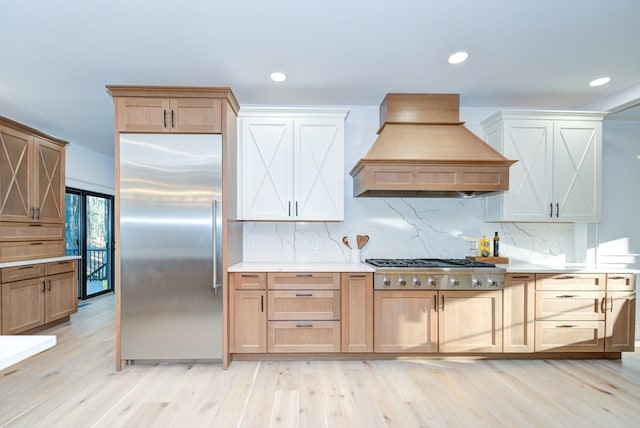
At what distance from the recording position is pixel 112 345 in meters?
3.38

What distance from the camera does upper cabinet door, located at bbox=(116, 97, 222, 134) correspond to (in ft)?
9.18

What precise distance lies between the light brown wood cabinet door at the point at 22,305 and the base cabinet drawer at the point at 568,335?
17.5ft

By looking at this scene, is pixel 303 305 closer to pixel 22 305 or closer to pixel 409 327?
pixel 409 327

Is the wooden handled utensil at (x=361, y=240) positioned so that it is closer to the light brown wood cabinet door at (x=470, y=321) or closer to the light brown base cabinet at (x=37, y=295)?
the light brown wood cabinet door at (x=470, y=321)

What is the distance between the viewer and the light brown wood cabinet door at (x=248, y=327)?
294 cm

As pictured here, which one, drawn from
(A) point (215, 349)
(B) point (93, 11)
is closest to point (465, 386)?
(A) point (215, 349)

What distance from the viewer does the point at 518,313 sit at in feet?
9.82

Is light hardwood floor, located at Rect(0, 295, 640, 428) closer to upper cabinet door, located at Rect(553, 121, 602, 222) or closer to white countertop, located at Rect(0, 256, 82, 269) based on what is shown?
white countertop, located at Rect(0, 256, 82, 269)

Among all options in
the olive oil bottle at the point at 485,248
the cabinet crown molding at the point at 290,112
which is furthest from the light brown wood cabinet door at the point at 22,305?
the olive oil bottle at the point at 485,248

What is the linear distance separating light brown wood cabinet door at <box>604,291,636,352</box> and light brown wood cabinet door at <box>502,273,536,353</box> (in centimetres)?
72

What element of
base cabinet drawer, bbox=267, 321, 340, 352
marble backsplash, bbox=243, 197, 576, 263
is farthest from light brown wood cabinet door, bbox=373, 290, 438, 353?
marble backsplash, bbox=243, 197, 576, 263

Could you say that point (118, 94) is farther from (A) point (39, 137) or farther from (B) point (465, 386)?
(B) point (465, 386)

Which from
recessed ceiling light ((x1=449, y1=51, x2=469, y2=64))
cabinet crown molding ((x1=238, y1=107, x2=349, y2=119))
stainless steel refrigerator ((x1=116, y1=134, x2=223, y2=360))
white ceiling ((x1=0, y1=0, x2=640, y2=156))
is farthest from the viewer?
cabinet crown molding ((x1=238, y1=107, x2=349, y2=119))

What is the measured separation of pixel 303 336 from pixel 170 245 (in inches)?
57.5
